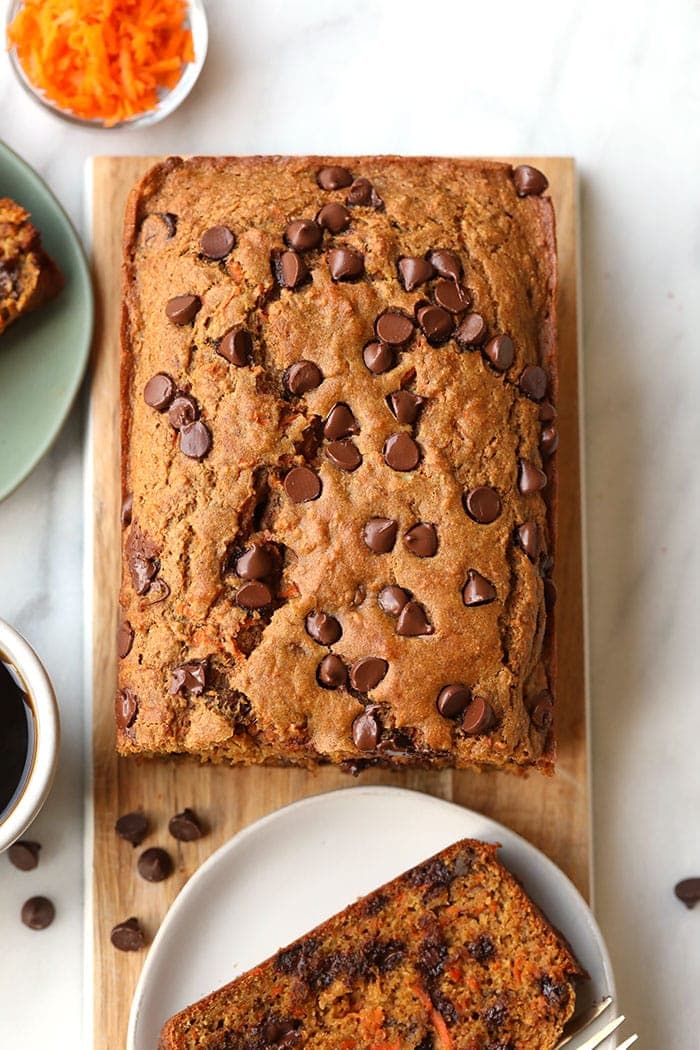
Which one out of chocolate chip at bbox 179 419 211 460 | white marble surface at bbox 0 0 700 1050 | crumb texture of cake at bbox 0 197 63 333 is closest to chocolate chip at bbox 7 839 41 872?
white marble surface at bbox 0 0 700 1050

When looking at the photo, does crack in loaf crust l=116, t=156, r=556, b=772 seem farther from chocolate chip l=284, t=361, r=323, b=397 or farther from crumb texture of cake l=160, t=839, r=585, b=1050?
crumb texture of cake l=160, t=839, r=585, b=1050

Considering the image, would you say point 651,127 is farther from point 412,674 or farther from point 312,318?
point 412,674

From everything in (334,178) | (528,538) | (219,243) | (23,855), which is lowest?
(23,855)

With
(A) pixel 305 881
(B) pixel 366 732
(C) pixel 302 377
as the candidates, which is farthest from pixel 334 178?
(A) pixel 305 881

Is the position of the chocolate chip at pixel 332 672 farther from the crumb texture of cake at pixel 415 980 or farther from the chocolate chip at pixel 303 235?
the chocolate chip at pixel 303 235

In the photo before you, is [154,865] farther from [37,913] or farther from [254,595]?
[254,595]

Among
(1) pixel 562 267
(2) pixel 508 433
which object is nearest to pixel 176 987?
(2) pixel 508 433

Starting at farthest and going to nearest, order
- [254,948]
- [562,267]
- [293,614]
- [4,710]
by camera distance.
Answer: [562,267]
[254,948]
[4,710]
[293,614]
